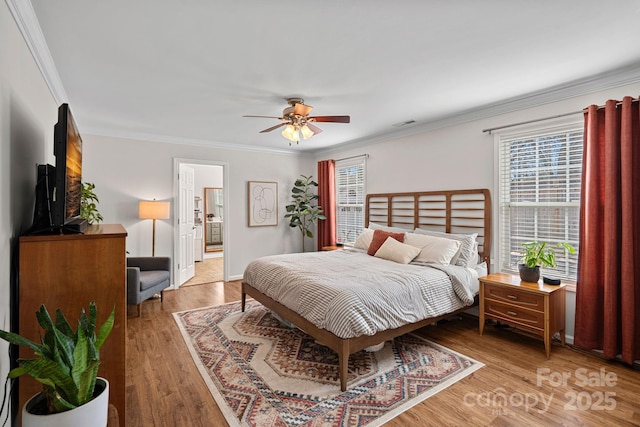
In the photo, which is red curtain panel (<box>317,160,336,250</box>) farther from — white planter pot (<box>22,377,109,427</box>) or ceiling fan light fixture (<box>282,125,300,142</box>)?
white planter pot (<box>22,377,109,427</box>)

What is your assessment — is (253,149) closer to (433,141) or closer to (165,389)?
(433,141)

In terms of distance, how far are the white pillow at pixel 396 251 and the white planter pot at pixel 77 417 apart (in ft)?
9.99

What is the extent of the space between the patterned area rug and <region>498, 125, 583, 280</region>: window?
1.50 metres

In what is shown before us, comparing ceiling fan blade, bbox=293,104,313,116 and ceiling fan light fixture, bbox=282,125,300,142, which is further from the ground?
ceiling fan blade, bbox=293,104,313,116

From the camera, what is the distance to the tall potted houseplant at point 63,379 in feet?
3.75

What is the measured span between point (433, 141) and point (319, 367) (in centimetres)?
324

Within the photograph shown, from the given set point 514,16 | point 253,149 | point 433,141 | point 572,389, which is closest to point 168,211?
point 253,149

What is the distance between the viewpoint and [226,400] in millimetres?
2193

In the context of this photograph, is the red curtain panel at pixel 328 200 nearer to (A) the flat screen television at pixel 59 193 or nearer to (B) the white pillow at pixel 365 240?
(B) the white pillow at pixel 365 240

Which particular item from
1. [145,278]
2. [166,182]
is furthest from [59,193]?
[166,182]

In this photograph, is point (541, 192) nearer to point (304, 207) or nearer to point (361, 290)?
point (361, 290)

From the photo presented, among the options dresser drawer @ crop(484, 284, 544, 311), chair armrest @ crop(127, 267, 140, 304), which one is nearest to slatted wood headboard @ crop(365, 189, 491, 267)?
dresser drawer @ crop(484, 284, 544, 311)

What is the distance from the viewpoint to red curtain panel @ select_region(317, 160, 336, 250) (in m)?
6.00

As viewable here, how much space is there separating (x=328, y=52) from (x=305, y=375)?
8.35ft
